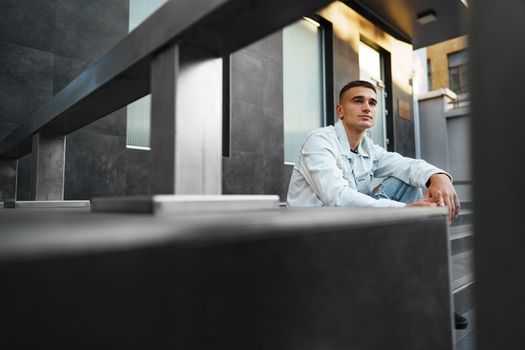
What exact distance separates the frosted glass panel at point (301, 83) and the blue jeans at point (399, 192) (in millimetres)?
2987

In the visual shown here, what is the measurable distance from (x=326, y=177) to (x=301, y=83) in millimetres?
3836

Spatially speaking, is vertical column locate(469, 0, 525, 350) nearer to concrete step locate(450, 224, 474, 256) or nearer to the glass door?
concrete step locate(450, 224, 474, 256)

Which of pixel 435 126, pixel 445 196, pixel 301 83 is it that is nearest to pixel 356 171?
pixel 445 196

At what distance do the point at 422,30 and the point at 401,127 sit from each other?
1791 mm

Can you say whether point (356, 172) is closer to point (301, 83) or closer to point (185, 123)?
point (185, 123)

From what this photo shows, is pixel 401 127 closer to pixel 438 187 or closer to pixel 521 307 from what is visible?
pixel 438 187

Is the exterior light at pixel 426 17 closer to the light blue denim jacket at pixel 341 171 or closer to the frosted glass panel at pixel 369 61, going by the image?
the frosted glass panel at pixel 369 61

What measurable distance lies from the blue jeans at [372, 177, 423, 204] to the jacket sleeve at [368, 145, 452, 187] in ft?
0.12

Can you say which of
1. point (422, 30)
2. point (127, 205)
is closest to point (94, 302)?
point (127, 205)

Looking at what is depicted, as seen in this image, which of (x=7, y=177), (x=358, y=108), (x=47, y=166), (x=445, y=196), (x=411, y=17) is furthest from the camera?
(x=411, y=17)

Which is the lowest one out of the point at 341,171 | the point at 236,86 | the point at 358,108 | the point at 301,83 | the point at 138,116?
the point at 341,171

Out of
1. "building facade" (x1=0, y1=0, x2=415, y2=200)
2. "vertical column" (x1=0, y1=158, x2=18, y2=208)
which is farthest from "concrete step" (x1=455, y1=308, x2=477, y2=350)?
"vertical column" (x1=0, y1=158, x2=18, y2=208)

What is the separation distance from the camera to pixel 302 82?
5.00 metres

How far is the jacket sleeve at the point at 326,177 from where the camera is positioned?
1196mm
